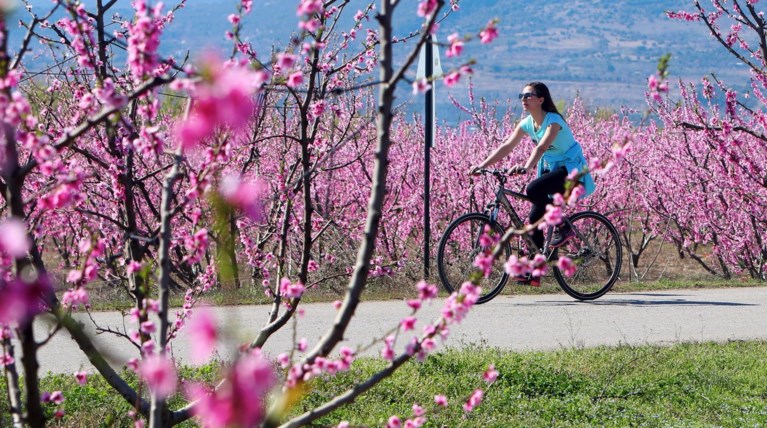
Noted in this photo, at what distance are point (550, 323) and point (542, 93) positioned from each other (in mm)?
1845

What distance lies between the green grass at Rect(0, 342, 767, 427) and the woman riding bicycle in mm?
1672

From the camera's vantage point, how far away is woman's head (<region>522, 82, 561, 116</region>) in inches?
302

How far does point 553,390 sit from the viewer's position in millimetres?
5543

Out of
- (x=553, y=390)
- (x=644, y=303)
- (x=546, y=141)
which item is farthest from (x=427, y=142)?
(x=553, y=390)

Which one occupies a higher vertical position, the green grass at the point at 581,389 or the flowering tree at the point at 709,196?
the flowering tree at the point at 709,196

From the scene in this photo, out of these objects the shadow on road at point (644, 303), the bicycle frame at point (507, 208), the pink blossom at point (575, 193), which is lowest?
the shadow on road at point (644, 303)

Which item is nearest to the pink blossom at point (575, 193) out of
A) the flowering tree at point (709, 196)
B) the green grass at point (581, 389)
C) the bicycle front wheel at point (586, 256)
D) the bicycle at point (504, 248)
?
the green grass at point (581, 389)

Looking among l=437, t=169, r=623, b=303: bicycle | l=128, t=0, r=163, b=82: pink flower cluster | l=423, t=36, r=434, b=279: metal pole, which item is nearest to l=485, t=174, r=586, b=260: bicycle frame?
l=437, t=169, r=623, b=303: bicycle

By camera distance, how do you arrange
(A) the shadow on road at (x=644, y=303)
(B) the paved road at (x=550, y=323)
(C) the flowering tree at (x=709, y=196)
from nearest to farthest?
(B) the paved road at (x=550, y=323)
(A) the shadow on road at (x=644, y=303)
(C) the flowering tree at (x=709, y=196)

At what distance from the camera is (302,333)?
707 cm

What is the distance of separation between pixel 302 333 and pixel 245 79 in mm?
5825

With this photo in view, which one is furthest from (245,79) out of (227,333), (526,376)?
(526,376)

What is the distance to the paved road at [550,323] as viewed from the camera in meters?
6.78

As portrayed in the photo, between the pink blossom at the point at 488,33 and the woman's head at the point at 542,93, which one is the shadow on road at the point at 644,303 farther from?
the pink blossom at the point at 488,33
